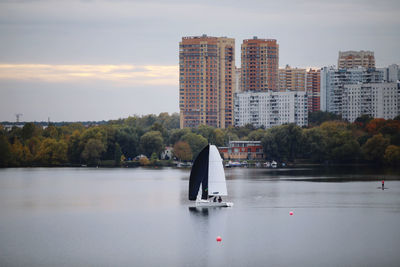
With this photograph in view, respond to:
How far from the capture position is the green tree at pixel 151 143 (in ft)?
419

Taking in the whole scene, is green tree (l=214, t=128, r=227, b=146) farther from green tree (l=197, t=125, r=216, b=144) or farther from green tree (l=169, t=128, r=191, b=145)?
green tree (l=169, t=128, r=191, b=145)

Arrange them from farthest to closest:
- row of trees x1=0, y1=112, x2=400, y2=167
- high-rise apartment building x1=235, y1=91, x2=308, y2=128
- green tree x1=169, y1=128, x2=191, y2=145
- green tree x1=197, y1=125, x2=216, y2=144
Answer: high-rise apartment building x1=235, y1=91, x2=308, y2=128, green tree x1=197, y1=125, x2=216, y2=144, green tree x1=169, y1=128, x2=191, y2=145, row of trees x1=0, y1=112, x2=400, y2=167

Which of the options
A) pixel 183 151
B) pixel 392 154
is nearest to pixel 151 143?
pixel 183 151

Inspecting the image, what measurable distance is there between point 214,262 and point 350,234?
36.9 ft

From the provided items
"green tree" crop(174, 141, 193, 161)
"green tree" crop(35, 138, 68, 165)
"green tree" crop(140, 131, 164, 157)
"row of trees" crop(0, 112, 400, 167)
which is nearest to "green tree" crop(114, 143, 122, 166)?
"row of trees" crop(0, 112, 400, 167)

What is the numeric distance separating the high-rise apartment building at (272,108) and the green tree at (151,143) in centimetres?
6501

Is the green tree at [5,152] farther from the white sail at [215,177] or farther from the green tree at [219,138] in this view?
the white sail at [215,177]

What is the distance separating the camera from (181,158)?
131 meters

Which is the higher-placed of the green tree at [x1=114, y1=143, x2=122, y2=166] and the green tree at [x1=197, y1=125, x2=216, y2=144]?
the green tree at [x1=197, y1=125, x2=216, y2=144]

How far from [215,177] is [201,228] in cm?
802

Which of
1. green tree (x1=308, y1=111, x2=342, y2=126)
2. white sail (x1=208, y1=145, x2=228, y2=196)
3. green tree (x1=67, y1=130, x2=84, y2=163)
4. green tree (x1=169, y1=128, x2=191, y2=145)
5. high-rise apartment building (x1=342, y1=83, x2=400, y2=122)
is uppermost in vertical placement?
high-rise apartment building (x1=342, y1=83, x2=400, y2=122)

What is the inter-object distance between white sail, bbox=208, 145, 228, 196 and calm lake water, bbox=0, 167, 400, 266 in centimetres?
157

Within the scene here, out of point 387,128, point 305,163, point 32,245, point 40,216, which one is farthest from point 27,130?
point 32,245

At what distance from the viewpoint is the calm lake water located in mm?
33719
